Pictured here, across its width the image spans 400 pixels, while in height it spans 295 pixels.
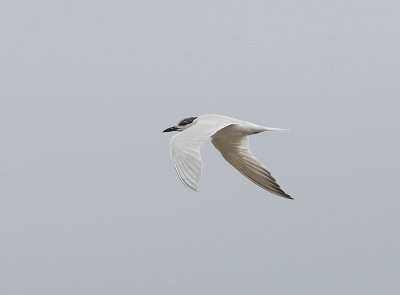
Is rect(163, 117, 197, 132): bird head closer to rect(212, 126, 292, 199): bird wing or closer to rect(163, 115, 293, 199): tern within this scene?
rect(163, 115, 293, 199): tern

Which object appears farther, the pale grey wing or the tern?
the tern

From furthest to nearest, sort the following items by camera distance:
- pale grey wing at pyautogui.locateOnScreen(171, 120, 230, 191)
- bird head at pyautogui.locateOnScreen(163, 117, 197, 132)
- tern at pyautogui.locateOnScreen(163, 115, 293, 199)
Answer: bird head at pyautogui.locateOnScreen(163, 117, 197, 132), tern at pyautogui.locateOnScreen(163, 115, 293, 199), pale grey wing at pyautogui.locateOnScreen(171, 120, 230, 191)

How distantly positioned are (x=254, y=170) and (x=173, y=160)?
464cm

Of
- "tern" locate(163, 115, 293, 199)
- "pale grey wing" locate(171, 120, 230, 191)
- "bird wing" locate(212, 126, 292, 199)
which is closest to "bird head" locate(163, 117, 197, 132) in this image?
"tern" locate(163, 115, 293, 199)

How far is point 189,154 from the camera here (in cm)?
1230

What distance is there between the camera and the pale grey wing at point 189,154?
11.8m

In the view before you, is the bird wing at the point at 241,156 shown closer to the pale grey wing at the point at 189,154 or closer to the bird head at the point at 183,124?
the bird head at the point at 183,124

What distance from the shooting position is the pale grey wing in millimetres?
11781

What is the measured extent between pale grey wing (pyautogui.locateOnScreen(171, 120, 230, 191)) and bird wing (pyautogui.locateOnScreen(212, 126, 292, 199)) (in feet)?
9.72

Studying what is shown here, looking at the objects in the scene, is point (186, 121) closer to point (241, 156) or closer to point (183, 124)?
point (183, 124)

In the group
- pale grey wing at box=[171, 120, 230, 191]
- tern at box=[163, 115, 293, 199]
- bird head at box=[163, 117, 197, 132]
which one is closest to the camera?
pale grey wing at box=[171, 120, 230, 191]

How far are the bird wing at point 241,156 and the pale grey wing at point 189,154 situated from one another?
2961 millimetres

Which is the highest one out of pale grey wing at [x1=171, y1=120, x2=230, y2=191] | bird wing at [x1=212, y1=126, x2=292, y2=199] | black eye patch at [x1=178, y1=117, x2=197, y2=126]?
black eye patch at [x1=178, y1=117, x2=197, y2=126]

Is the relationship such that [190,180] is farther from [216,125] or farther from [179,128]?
[179,128]
